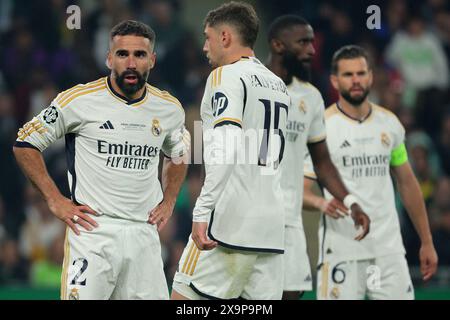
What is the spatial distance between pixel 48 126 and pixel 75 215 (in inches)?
21.7

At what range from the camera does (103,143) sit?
258 inches

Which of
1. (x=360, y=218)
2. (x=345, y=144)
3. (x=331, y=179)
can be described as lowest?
(x=360, y=218)

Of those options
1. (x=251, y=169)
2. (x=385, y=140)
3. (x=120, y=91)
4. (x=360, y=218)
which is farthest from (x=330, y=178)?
(x=120, y=91)

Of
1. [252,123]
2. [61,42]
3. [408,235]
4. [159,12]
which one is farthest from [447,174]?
[252,123]

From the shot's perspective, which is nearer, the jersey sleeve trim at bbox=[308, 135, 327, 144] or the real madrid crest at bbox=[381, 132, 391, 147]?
the jersey sleeve trim at bbox=[308, 135, 327, 144]

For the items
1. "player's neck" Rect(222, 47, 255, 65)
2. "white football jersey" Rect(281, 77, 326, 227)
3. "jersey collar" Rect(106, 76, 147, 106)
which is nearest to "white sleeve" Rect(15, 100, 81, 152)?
"jersey collar" Rect(106, 76, 147, 106)

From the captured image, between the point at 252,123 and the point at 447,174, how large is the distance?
7570 millimetres

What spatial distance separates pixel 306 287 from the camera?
26.1 feet

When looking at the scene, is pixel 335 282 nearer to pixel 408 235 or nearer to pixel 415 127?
pixel 408 235

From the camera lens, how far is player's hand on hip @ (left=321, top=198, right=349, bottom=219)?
7.98m

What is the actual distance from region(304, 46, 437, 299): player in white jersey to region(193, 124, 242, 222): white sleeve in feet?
6.85

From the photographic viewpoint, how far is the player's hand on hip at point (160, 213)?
6.73 m

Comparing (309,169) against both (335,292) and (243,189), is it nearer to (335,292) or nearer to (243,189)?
(335,292)

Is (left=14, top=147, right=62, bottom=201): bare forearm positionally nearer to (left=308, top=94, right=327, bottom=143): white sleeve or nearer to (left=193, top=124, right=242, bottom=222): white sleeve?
(left=193, top=124, right=242, bottom=222): white sleeve
